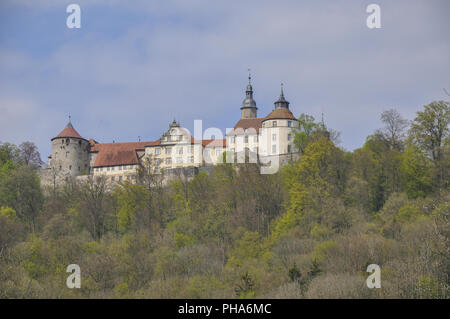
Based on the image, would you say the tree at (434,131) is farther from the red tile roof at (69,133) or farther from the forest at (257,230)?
the red tile roof at (69,133)

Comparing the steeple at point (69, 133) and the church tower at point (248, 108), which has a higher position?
the church tower at point (248, 108)

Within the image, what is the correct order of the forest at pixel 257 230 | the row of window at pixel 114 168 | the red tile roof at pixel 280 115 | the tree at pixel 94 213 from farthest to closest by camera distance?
the row of window at pixel 114 168
the red tile roof at pixel 280 115
the tree at pixel 94 213
the forest at pixel 257 230

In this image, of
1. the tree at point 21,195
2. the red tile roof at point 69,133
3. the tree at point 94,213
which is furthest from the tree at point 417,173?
the red tile roof at point 69,133

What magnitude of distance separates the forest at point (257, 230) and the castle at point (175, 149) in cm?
1067

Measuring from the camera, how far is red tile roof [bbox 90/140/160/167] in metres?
66.7

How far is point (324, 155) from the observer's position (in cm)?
3988

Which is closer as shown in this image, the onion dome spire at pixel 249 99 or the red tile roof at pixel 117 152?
the red tile roof at pixel 117 152

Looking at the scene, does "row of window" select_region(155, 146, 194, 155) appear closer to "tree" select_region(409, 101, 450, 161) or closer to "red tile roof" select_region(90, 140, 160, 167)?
"red tile roof" select_region(90, 140, 160, 167)

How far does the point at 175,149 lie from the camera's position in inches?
2501

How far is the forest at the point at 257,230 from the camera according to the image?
26875 mm

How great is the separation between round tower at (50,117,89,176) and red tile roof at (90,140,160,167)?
1.50 m
